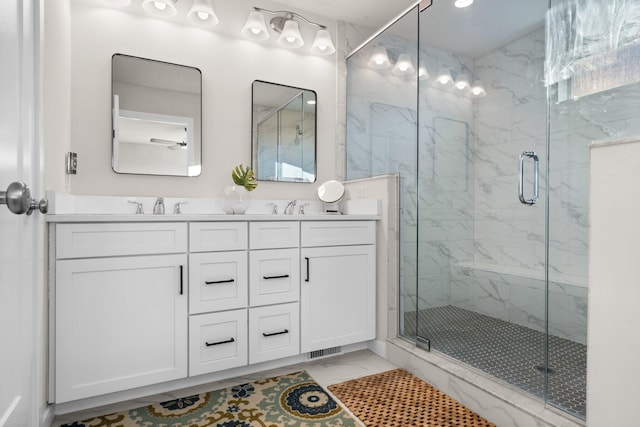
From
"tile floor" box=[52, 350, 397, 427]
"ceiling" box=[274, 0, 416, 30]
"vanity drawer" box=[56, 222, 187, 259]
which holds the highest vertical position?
"ceiling" box=[274, 0, 416, 30]

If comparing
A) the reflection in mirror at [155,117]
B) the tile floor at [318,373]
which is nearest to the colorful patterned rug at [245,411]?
the tile floor at [318,373]

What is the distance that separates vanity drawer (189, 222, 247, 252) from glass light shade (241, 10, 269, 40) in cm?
144

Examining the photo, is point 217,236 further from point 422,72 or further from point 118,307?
point 422,72

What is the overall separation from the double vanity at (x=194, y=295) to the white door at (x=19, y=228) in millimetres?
378

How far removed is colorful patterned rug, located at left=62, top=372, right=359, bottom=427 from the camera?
5.08 feet

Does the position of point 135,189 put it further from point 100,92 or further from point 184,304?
point 184,304

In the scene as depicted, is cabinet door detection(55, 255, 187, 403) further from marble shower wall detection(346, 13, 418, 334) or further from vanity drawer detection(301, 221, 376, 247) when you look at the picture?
marble shower wall detection(346, 13, 418, 334)

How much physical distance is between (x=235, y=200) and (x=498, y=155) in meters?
1.97

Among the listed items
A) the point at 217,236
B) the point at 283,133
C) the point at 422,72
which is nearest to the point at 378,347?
the point at 217,236

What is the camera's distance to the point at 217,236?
1801 millimetres

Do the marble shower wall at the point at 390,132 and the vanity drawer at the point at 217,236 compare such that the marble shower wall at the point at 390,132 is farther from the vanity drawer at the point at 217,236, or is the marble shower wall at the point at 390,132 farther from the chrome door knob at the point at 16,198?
the chrome door knob at the point at 16,198

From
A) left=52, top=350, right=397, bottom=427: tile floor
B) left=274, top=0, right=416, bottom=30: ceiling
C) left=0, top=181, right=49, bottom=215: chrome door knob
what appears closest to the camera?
left=0, top=181, right=49, bottom=215: chrome door knob

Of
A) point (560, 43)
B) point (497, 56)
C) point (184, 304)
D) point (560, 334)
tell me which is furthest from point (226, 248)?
point (497, 56)

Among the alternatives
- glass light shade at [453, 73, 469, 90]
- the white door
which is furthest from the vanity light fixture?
the white door
